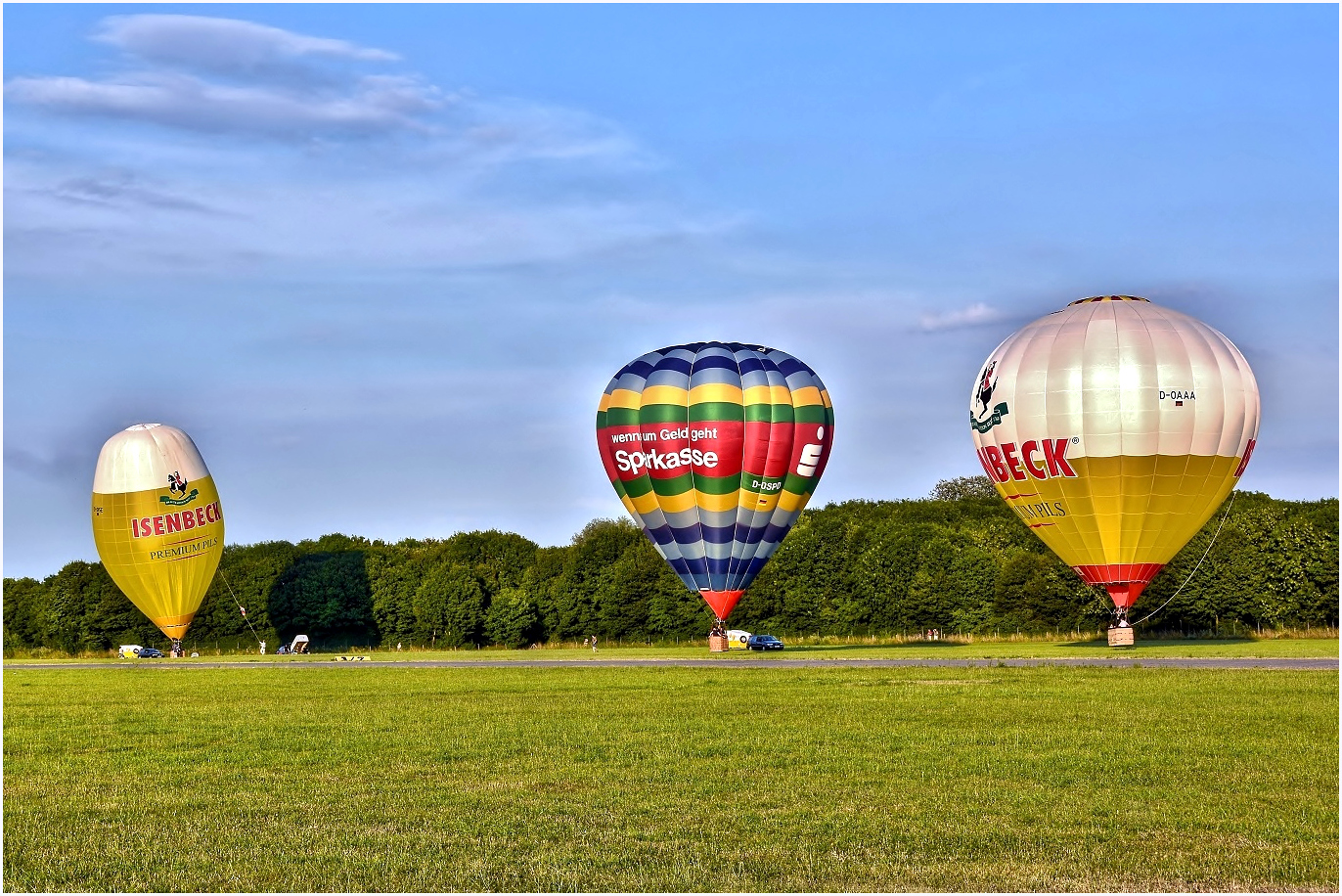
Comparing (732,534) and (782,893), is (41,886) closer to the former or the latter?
(782,893)

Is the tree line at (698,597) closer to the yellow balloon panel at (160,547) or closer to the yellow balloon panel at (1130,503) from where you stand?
the yellow balloon panel at (1130,503)

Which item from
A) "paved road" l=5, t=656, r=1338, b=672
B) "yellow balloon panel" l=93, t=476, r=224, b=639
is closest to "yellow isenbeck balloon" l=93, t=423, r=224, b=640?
"yellow balloon panel" l=93, t=476, r=224, b=639

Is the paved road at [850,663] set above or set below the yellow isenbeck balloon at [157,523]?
below

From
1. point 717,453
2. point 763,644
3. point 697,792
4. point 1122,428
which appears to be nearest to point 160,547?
point 763,644

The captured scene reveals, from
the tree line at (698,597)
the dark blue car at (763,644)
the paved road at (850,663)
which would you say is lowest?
the paved road at (850,663)

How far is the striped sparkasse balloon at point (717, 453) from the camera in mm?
55969

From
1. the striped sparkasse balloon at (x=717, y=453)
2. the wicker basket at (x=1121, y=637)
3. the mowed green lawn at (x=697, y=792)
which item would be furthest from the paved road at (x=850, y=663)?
the wicker basket at (x=1121, y=637)

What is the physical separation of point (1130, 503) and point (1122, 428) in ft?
8.71

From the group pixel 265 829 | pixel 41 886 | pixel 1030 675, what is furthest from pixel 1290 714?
pixel 41 886

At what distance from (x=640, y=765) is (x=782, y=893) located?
8.00 meters

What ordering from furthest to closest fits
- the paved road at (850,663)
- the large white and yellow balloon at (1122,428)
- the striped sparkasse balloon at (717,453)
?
the striped sparkasse balloon at (717,453) → the large white and yellow balloon at (1122,428) → the paved road at (850,663)

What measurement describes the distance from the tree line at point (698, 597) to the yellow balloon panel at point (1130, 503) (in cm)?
868

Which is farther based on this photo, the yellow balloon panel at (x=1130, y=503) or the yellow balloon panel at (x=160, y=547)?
the yellow balloon panel at (x=160, y=547)

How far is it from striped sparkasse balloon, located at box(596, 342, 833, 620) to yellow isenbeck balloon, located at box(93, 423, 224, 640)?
94.6 ft
